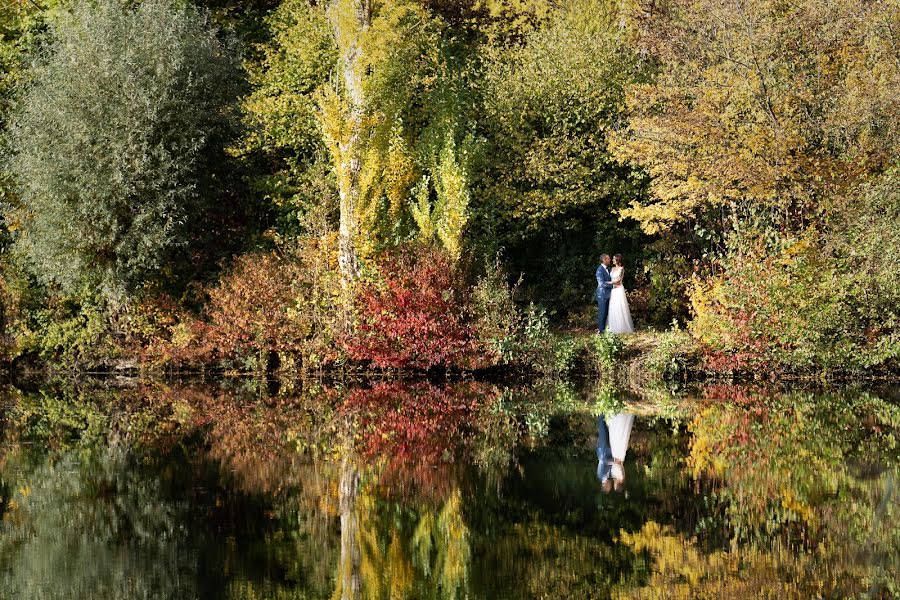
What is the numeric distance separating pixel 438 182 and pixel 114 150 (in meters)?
6.47

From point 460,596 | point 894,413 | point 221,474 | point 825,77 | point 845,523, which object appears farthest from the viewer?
point 825,77

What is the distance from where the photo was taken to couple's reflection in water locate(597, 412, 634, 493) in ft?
40.4

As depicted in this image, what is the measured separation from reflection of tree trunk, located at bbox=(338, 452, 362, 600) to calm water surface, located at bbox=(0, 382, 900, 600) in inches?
0.9

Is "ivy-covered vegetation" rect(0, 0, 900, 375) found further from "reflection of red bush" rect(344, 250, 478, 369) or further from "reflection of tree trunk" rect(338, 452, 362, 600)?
"reflection of tree trunk" rect(338, 452, 362, 600)

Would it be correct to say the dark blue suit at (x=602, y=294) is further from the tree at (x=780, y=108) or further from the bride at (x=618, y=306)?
the tree at (x=780, y=108)

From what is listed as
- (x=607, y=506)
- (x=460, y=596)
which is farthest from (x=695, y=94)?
(x=460, y=596)

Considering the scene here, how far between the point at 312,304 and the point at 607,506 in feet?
47.8

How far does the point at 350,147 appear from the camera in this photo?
80.5 ft

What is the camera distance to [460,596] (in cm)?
817

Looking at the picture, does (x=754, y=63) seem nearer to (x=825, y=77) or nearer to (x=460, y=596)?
(x=825, y=77)

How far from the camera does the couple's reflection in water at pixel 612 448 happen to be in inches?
485

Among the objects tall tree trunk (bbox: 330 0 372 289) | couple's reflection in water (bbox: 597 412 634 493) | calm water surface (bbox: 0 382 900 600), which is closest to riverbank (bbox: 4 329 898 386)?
tall tree trunk (bbox: 330 0 372 289)

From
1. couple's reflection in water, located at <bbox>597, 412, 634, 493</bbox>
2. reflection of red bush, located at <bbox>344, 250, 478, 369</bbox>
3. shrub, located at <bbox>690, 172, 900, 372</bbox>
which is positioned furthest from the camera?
reflection of red bush, located at <bbox>344, 250, 478, 369</bbox>

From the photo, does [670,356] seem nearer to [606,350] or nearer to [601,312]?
[606,350]
